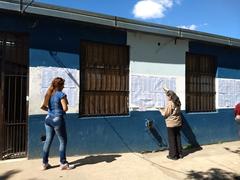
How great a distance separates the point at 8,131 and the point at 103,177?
2231 millimetres

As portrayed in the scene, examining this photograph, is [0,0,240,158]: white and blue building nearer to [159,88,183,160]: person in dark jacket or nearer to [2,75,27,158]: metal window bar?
[2,75,27,158]: metal window bar

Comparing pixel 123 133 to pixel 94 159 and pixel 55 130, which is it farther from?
pixel 55 130

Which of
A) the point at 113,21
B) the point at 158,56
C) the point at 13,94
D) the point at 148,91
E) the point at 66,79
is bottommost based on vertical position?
the point at 13,94

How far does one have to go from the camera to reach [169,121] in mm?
8828

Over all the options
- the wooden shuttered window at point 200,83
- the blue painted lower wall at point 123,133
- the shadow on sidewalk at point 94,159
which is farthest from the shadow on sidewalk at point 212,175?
the wooden shuttered window at point 200,83

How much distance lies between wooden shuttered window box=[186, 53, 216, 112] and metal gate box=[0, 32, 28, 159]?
4852 millimetres

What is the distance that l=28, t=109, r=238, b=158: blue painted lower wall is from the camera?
7.78m

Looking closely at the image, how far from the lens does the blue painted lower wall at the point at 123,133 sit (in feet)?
25.5

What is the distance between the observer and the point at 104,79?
8.88m

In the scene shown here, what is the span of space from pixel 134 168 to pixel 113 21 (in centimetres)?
331

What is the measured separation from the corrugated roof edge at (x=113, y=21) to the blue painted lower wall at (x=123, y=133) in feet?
6.93

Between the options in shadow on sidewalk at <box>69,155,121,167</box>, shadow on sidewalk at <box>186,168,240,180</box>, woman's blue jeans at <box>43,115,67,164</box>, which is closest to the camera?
woman's blue jeans at <box>43,115,67,164</box>

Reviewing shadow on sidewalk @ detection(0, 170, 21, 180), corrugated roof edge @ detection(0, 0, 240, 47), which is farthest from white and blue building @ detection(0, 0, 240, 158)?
shadow on sidewalk @ detection(0, 170, 21, 180)

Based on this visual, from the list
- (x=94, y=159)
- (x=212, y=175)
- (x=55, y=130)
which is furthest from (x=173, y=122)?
(x=55, y=130)
